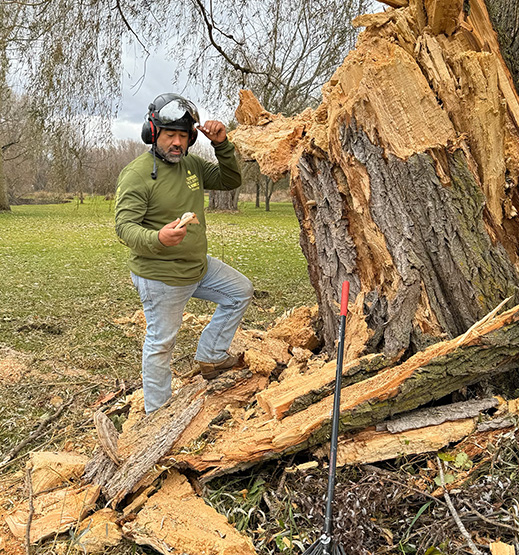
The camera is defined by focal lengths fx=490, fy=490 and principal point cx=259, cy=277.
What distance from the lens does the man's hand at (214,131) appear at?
304cm

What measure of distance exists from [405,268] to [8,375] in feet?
10.8

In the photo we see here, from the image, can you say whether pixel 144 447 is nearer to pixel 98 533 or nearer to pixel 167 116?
Result: pixel 98 533

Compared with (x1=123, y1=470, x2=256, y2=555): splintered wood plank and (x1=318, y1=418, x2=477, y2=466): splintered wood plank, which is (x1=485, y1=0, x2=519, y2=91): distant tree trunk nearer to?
(x1=318, y1=418, x2=477, y2=466): splintered wood plank

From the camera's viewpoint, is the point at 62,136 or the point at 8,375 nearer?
the point at 8,375

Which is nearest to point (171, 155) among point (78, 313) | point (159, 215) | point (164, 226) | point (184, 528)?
point (159, 215)

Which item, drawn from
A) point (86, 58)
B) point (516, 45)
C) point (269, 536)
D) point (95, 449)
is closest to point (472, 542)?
point (269, 536)

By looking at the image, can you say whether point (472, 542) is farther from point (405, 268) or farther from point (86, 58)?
point (86, 58)

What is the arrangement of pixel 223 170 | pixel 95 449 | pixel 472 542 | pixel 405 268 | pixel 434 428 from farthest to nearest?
pixel 223 170 < pixel 95 449 < pixel 405 268 < pixel 434 428 < pixel 472 542

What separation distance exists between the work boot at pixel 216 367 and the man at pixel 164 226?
1.15ft

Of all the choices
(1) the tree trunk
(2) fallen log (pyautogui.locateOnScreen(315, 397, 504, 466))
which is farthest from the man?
(2) fallen log (pyautogui.locateOnScreen(315, 397, 504, 466))

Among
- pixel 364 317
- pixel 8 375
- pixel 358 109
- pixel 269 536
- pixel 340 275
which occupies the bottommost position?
pixel 269 536

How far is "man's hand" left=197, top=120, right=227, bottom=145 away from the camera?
304 cm

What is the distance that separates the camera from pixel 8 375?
13.3 feet

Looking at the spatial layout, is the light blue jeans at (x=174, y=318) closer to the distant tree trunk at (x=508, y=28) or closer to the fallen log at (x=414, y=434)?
the fallen log at (x=414, y=434)
